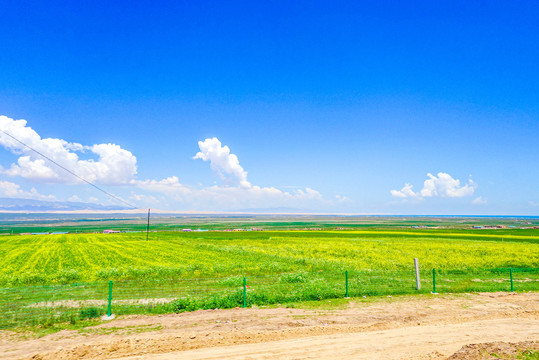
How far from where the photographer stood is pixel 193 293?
20.2 metres

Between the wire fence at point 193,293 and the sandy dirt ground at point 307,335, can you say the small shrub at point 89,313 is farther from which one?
the sandy dirt ground at point 307,335

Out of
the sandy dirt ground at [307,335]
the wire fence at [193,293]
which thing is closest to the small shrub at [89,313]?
the wire fence at [193,293]

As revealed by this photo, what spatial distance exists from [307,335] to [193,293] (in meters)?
10.0

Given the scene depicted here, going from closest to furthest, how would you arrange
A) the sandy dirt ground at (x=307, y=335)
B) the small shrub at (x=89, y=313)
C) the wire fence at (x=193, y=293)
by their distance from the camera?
the sandy dirt ground at (x=307, y=335) < the small shrub at (x=89, y=313) < the wire fence at (x=193, y=293)

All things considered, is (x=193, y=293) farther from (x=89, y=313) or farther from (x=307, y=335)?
(x=307, y=335)

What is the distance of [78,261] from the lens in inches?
1636

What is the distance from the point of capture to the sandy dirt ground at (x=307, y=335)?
1069 cm

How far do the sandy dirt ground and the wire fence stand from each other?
131cm

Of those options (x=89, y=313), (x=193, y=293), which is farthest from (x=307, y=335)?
(x=89, y=313)

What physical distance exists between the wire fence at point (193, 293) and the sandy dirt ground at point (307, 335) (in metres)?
1.31

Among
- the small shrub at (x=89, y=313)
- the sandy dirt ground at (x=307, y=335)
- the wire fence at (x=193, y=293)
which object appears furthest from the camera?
the wire fence at (x=193, y=293)

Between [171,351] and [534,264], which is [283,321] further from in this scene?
[534,264]

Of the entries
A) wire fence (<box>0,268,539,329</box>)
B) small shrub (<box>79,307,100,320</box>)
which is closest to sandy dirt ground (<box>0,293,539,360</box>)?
wire fence (<box>0,268,539,329</box>)

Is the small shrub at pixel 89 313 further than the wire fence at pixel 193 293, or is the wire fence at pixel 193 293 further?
the wire fence at pixel 193 293
